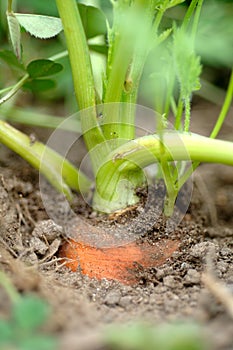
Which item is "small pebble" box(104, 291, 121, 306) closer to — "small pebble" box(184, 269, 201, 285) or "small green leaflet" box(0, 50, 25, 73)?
"small pebble" box(184, 269, 201, 285)

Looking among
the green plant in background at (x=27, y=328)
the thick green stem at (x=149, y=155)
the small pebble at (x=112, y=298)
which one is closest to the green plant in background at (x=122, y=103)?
the thick green stem at (x=149, y=155)

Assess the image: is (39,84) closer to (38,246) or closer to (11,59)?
(11,59)

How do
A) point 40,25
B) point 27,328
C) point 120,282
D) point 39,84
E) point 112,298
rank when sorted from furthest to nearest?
1. point 39,84
2. point 40,25
3. point 120,282
4. point 112,298
5. point 27,328

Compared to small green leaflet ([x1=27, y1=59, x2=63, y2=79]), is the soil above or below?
below

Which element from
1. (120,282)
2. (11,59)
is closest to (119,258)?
(120,282)

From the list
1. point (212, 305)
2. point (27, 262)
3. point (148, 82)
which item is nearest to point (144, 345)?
point (212, 305)

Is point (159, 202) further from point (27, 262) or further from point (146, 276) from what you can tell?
point (27, 262)

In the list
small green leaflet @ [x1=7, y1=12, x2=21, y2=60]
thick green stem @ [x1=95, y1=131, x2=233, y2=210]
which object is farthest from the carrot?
small green leaflet @ [x1=7, y1=12, x2=21, y2=60]
